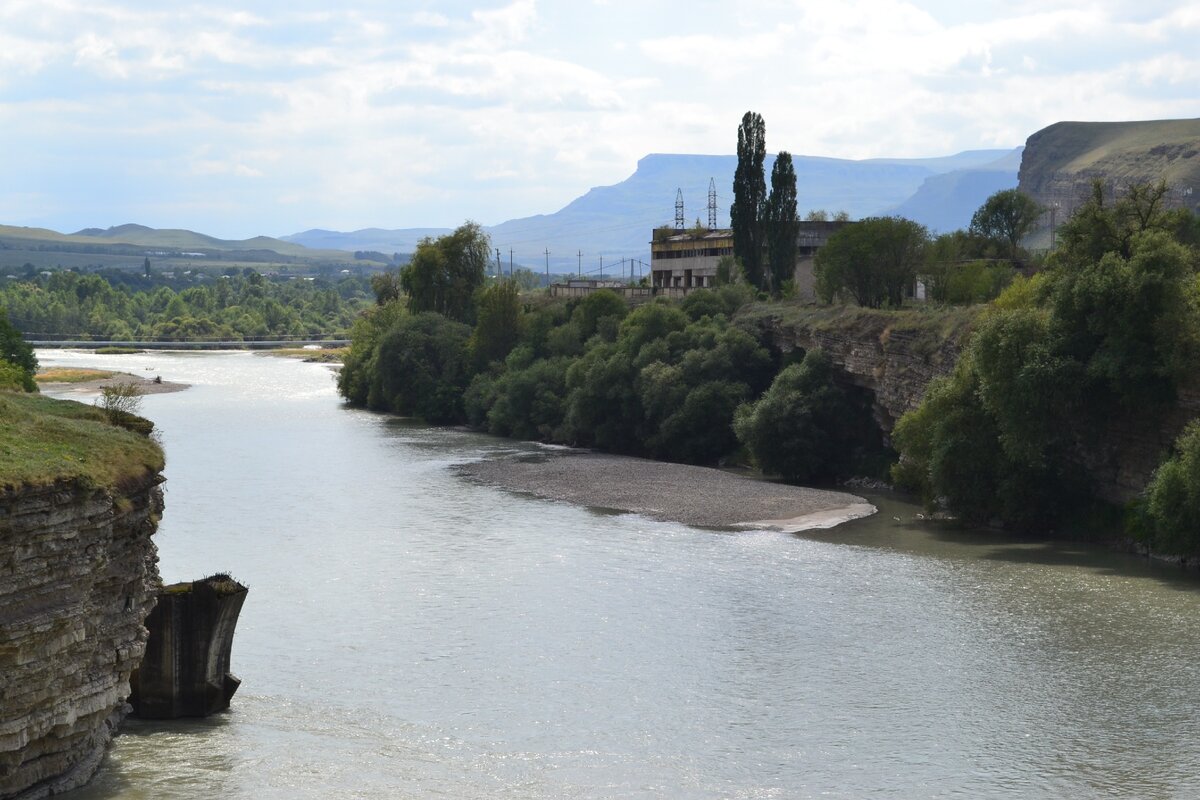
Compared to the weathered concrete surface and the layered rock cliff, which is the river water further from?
the layered rock cliff

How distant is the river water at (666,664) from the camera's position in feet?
83.0

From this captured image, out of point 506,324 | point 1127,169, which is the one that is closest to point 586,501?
point 506,324

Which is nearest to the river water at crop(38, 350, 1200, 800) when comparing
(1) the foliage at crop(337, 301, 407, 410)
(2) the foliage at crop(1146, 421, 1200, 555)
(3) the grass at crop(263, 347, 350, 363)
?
(2) the foliage at crop(1146, 421, 1200, 555)

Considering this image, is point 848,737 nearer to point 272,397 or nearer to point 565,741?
point 565,741

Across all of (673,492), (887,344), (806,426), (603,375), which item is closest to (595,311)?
(603,375)

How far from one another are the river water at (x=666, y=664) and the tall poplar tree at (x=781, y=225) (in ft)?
122

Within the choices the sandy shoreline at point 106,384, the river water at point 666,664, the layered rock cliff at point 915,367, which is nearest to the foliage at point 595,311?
the layered rock cliff at point 915,367

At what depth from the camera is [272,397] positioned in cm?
11456

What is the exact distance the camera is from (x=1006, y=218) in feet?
309

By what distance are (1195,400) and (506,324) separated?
5992 centimetres

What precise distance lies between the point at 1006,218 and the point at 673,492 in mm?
45678

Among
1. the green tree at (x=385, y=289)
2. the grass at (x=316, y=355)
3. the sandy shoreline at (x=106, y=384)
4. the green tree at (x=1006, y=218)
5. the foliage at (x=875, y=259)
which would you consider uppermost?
the green tree at (x=1006, y=218)

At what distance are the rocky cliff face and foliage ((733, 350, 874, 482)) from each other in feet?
138

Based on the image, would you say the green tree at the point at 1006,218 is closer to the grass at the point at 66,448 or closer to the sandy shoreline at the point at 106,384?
the sandy shoreline at the point at 106,384
